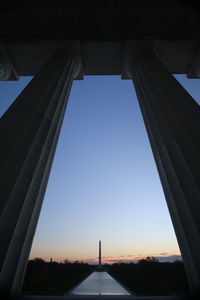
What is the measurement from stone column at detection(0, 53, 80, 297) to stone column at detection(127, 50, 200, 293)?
6.64 metres

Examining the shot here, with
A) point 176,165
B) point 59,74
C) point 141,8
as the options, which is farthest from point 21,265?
point 141,8

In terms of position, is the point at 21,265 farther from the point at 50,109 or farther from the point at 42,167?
the point at 50,109

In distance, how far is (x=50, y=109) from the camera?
32.7 feet

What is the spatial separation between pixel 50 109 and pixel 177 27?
1549cm

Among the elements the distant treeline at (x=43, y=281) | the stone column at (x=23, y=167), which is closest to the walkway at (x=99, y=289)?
the distant treeline at (x=43, y=281)

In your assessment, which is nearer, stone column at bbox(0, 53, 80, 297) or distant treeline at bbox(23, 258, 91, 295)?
stone column at bbox(0, 53, 80, 297)

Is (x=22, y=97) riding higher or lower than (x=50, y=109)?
higher

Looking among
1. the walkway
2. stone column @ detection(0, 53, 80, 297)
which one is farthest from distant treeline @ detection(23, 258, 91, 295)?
stone column @ detection(0, 53, 80, 297)

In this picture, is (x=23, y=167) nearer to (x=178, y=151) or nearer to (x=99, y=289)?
(x=178, y=151)

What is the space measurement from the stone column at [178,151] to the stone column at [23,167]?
664 centimetres

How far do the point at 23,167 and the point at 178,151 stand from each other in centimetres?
759

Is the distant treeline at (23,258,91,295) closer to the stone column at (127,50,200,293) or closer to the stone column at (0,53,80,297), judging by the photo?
the stone column at (0,53,80,297)

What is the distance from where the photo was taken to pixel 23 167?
22.9ft

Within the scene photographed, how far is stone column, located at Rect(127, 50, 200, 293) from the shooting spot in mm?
6332
